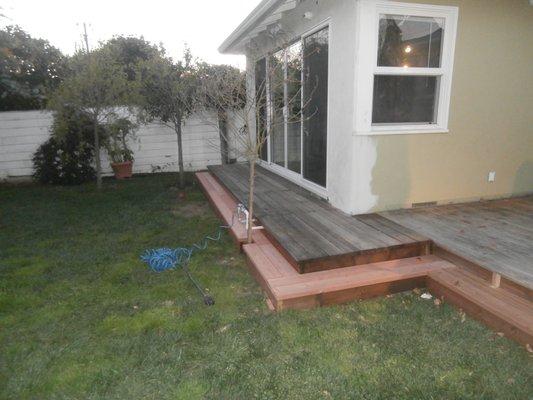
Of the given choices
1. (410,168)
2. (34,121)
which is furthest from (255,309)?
(34,121)

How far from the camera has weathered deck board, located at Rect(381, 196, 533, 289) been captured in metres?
2.88

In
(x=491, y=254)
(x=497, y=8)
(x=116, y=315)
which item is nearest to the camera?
(x=116, y=315)

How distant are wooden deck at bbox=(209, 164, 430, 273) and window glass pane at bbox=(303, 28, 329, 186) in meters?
0.48

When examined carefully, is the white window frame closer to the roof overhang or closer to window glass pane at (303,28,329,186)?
window glass pane at (303,28,329,186)

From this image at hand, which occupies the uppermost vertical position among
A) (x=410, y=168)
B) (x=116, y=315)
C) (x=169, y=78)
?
(x=169, y=78)

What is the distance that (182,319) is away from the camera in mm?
2773

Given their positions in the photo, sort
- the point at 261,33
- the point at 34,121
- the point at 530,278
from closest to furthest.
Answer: the point at 530,278 < the point at 261,33 < the point at 34,121

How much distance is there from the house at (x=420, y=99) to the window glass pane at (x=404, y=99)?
0.4 inches

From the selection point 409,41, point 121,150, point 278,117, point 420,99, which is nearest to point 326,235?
→ point 420,99

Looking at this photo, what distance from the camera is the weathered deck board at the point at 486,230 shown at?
2875 mm

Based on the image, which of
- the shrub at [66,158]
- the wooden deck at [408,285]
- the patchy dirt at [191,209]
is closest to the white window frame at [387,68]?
the wooden deck at [408,285]

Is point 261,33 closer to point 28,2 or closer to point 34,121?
point 34,121

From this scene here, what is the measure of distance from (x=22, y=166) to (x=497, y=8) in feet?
30.3

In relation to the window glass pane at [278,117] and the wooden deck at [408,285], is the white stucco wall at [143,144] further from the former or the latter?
the wooden deck at [408,285]
